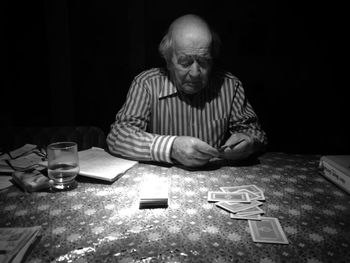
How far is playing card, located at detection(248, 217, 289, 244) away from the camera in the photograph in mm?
993

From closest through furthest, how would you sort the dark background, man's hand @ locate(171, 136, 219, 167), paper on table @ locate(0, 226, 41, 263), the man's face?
paper on table @ locate(0, 226, 41, 263) → man's hand @ locate(171, 136, 219, 167) → the man's face → the dark background

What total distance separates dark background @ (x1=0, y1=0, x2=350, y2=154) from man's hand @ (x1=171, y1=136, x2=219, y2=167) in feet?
5.71

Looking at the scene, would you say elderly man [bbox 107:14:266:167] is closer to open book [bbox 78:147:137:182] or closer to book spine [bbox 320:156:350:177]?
open book [bbox 78:147:137:182]

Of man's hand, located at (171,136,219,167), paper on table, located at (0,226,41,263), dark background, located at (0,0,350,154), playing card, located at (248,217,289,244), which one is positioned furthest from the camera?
dark background, located at (0,0,350,154)

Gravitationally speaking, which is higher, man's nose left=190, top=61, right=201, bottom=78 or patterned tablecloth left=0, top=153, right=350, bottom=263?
man's nose left=190, top=61, right=201, bottom=78

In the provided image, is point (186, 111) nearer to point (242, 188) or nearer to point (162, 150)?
point (162, 150)

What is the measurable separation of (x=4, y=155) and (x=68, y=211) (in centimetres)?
96

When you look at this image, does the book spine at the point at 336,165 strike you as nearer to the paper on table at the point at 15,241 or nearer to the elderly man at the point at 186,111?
the elderly man at the point at 186,111

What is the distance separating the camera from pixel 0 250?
90 cm

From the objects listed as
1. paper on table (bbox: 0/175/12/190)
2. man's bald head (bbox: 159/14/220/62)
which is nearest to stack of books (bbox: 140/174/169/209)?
paper on table (bbox: 0/175/12/190)

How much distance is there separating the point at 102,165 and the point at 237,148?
86cm

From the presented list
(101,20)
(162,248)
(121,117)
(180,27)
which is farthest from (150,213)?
(101,20)

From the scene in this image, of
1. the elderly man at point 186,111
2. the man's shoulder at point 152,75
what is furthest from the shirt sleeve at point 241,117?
the man's shoulder at point 152,75

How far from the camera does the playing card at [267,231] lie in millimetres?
993
